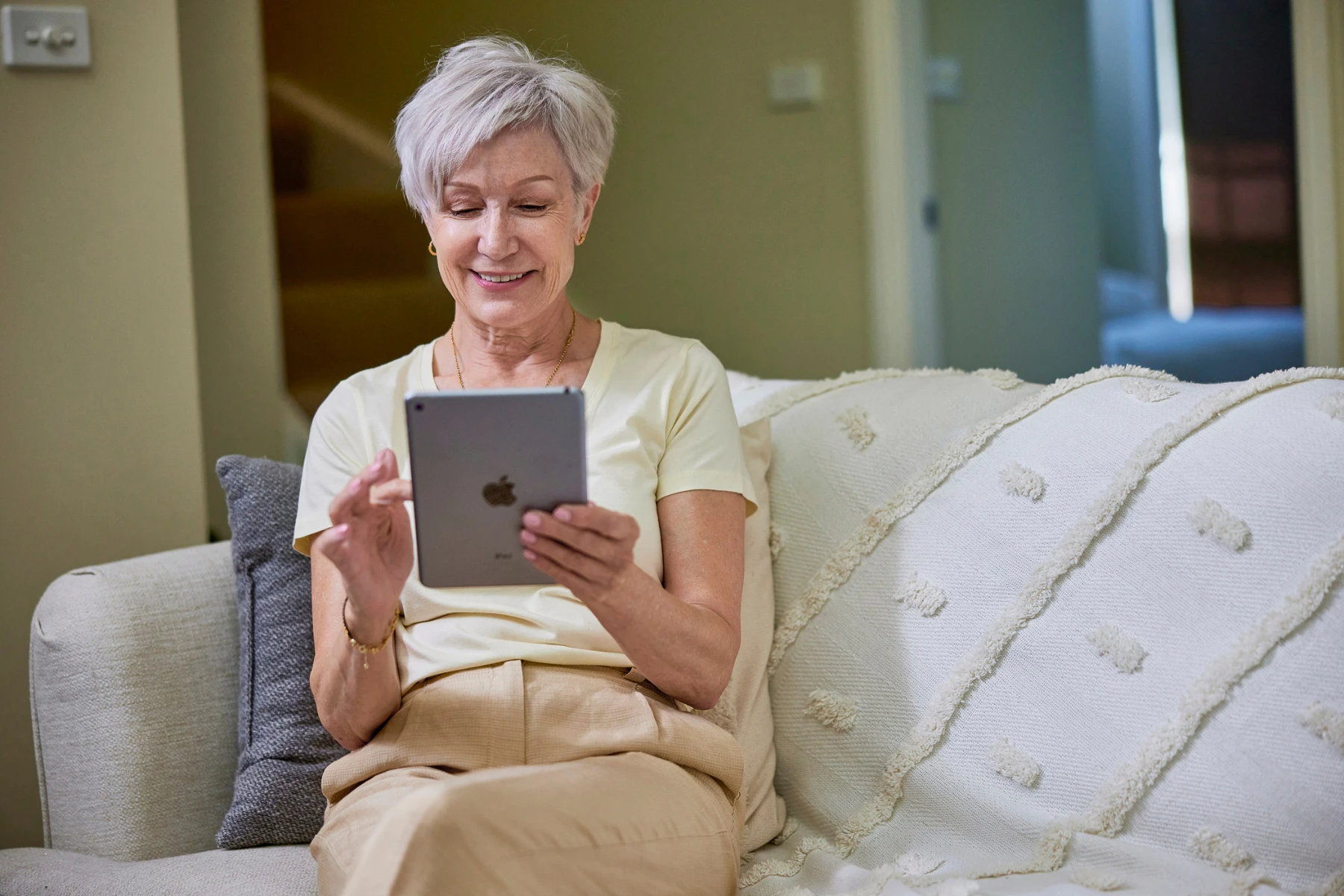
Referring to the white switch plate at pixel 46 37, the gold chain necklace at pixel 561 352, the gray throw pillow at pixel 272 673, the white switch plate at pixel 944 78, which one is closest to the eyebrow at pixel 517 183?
the gold chain necklace at pixel 561 352

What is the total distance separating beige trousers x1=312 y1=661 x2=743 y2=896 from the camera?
1.00 meters

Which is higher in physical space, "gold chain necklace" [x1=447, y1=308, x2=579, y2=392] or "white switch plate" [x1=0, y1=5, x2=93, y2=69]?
"white switch plate" [x1=0, y1=5, x2=93, y2=69]

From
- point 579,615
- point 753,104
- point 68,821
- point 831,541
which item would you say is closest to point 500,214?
point 579,615

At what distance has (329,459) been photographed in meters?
1.33

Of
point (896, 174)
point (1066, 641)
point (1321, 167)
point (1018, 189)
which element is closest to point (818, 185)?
point (896, 174)

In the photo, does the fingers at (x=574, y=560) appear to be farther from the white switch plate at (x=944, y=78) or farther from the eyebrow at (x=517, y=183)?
the white switch plate at (x=944, y=78)

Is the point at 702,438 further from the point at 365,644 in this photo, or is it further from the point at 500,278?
the point at 365,644

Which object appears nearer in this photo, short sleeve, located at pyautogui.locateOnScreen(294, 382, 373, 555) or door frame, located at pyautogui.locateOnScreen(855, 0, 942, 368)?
short sleeve, located at pyautogui.locateOnScreen(294, 382, 373, 555)

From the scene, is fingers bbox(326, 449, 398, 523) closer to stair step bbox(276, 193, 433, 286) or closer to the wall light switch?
the wall light switch

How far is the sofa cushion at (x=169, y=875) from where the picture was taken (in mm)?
1287

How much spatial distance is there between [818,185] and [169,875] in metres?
2.88

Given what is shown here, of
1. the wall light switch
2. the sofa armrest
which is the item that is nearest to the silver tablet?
the sofa armrest

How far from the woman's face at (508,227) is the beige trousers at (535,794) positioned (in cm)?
42

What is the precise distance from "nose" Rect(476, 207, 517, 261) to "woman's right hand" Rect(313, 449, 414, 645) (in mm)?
321
